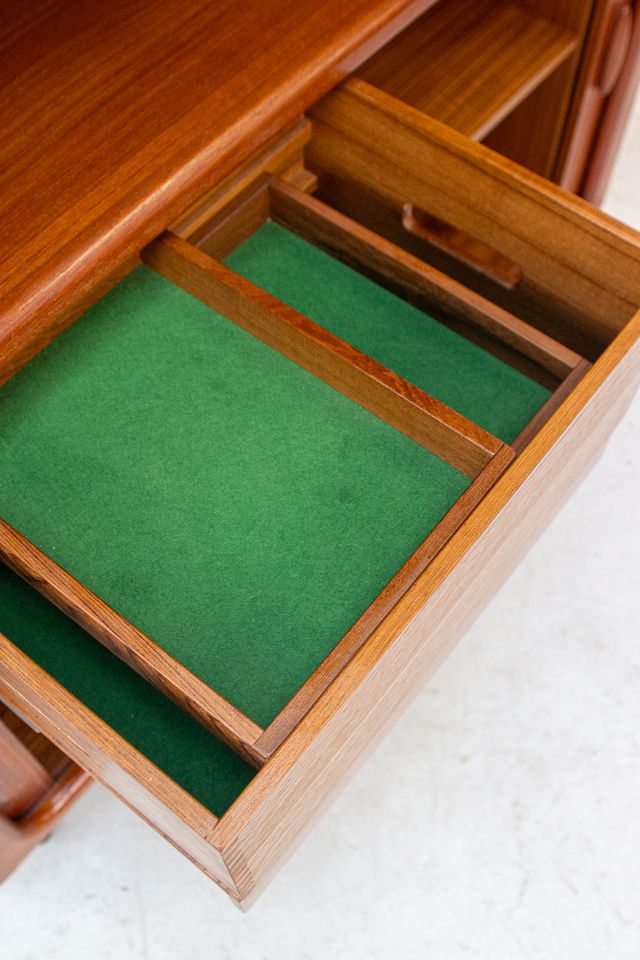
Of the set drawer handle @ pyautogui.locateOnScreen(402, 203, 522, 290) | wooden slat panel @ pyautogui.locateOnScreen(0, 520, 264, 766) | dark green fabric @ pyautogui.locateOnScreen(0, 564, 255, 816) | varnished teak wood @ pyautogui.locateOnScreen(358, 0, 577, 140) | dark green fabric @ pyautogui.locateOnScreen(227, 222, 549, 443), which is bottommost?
dark green fabric @ pyautogui.locateOnScreen(0, 564, 255, 816)

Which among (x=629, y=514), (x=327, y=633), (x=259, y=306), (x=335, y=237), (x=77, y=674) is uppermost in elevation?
(x=629, y=514)

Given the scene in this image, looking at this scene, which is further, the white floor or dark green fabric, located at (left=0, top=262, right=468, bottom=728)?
the white floor

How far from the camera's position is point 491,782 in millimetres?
1003

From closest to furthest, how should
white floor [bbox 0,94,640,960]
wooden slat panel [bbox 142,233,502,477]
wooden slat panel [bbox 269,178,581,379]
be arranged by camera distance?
wooden slat panel [bbox 142,233,502,477] → wooden slat panel [bbox 269,178,581,379] → white floor [bbox 0,94,640,960]

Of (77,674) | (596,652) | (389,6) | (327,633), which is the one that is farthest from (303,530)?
(596,652)

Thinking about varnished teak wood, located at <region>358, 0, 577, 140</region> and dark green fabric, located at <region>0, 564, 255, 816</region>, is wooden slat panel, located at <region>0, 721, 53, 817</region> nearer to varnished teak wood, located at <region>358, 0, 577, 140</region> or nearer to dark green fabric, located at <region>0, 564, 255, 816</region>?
dark green fabric, located at <region>0, 564, 255, 816</region>

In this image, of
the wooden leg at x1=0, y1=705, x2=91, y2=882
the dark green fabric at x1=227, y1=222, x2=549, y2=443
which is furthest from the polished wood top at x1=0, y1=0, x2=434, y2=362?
the wooden leg at x1=0, y1=705, x2=91, y2=882

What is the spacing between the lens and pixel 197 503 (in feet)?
2.18

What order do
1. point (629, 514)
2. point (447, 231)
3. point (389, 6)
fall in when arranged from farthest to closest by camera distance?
point (629, 514) → point (447, 231) → point (389, 6)

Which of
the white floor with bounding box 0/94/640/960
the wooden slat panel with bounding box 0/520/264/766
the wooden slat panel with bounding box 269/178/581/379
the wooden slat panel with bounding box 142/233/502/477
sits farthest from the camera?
the white floor with bounding box 0/94/640/960

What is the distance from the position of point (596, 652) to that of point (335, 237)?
0.54 m

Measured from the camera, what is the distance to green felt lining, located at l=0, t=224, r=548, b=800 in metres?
0.63

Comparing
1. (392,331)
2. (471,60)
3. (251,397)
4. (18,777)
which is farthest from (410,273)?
(18,777)

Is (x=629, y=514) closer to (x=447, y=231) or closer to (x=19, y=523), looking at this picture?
(x=447, y=231)
